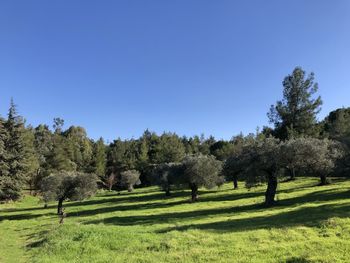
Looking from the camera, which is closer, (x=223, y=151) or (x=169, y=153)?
(x=223, y=151)

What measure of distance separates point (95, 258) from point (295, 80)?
234ft

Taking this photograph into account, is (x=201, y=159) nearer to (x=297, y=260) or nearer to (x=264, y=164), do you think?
(x=264, y=164)

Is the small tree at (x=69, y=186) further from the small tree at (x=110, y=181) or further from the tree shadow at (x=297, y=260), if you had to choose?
the small tree at (x=110, y=181)

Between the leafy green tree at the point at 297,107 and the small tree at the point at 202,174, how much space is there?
2856 cm

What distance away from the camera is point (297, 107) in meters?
80.5

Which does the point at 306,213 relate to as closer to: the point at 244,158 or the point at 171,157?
the point at 244,158

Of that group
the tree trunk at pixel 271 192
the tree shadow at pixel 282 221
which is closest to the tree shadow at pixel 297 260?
the tree shadow at pixel 282 221

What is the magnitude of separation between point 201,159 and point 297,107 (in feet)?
111

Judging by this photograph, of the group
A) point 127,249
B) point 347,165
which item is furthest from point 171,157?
point 127,249

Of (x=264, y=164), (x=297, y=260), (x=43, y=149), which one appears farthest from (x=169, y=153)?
(x=297, y=260)

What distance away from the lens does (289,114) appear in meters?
80.0

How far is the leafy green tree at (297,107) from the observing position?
79.1 metres

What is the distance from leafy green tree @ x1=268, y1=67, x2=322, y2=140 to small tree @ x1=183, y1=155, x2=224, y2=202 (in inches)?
1124

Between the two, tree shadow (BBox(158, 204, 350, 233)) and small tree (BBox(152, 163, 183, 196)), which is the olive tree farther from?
small tree (BBox(152, 163, 183, 196))
